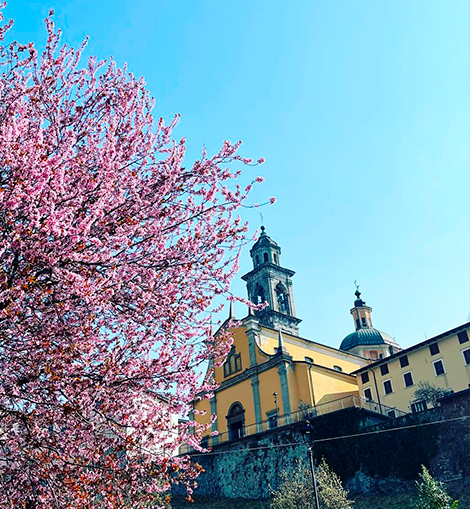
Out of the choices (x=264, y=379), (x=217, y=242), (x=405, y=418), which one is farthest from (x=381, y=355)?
(x=217, y=242)

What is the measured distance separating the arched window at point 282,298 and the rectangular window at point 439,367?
23.1 metres

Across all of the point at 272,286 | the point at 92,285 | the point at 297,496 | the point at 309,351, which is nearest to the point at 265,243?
the point at 272,286

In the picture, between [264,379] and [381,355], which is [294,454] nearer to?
[264,379]

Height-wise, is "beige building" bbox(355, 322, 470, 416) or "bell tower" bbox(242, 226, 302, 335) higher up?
"bell tower" bbox(242, 226, 302, 335)

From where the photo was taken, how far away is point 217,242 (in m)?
9.58

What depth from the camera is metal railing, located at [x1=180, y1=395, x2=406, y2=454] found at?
3606 cm

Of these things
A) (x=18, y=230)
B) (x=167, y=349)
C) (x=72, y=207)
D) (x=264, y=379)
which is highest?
(x=264, y=379)

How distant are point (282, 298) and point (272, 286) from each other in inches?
84.4

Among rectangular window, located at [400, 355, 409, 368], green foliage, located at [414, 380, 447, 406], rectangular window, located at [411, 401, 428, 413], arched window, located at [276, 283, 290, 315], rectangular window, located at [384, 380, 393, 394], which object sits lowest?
rectangular window, located at [411, 401, 428, 413]

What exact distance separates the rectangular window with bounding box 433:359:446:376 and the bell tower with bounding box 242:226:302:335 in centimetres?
2064

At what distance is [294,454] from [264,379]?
9.86 m

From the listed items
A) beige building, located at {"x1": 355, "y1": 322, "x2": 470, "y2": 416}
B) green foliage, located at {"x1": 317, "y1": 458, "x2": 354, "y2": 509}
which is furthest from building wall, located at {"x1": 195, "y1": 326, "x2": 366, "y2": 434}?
green foliage, located at {"x1": 317, "y1": 458, "x2": 354, "y2": 509}

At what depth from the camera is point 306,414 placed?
38.3 meters

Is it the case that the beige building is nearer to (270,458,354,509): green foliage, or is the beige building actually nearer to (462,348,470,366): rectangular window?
(462,348,470,366): rectangular window
